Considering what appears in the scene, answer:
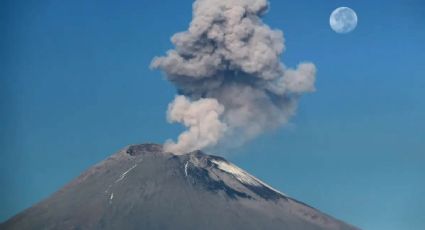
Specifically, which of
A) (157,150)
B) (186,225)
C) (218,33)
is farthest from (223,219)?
(218,33)

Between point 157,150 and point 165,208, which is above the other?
point 157,150

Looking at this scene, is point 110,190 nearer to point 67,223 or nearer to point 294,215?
point 67,223

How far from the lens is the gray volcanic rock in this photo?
7181cm

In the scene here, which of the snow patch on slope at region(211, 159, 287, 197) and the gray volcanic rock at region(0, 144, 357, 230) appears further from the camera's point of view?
the snow patch on slope at region(211, 159, 287, 197)

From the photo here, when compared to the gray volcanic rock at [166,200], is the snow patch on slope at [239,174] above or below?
above

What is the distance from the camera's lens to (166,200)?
75.6 metres

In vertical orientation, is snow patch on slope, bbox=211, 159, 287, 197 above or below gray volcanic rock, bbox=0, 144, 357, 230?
above

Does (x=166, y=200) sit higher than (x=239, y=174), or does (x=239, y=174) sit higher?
(x=239, y=174)

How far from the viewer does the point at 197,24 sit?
65.3 meters

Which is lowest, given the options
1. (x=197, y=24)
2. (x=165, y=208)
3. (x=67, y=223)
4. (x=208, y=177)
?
(x=67, y=223)

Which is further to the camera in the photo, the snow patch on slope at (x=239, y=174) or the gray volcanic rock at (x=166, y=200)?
the snow patch on slope at (x=239, y=174)

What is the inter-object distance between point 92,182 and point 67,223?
9.18m

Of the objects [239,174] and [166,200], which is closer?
[166,200]

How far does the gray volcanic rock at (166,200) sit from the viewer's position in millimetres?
71812
